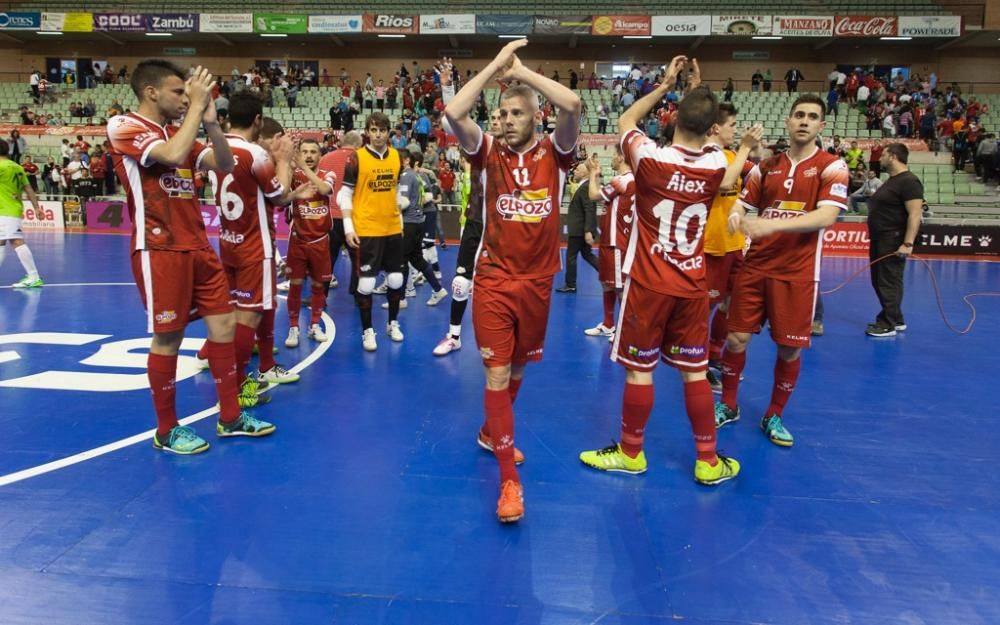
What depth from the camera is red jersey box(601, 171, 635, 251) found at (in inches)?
236

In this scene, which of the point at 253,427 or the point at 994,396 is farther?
the point at 994,396

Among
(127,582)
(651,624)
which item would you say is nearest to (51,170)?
(127,582)

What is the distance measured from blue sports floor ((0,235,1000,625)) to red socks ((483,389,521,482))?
0.25 m

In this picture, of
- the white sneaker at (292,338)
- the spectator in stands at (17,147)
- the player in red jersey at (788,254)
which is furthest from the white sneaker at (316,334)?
the spectator in stands at (17,147)

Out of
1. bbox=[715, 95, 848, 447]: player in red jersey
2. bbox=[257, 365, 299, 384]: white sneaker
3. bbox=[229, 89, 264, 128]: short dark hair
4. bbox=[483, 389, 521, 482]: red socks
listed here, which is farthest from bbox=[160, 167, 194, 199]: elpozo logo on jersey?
bbox=[715, 95, 848, 447]: player in red jersey

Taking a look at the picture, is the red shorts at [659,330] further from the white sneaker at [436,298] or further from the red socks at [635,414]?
the white sneaker at [436,298]

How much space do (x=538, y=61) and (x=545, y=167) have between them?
30.8 metres

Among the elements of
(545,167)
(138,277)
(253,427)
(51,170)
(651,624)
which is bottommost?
(651,624)

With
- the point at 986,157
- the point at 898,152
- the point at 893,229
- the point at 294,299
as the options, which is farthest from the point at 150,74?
the point at 986,157

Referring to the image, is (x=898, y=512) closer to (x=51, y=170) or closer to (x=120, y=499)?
(x=120, y=499)

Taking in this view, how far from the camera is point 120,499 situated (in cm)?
354

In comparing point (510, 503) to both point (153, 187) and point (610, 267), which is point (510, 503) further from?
point (610, 267)

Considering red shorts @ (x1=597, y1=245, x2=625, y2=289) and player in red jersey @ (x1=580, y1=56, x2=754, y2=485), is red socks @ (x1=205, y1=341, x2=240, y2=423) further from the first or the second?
red shorts @ (x1=597, y1=245, x2=625, y2=289)

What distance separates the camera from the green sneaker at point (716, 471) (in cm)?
385
